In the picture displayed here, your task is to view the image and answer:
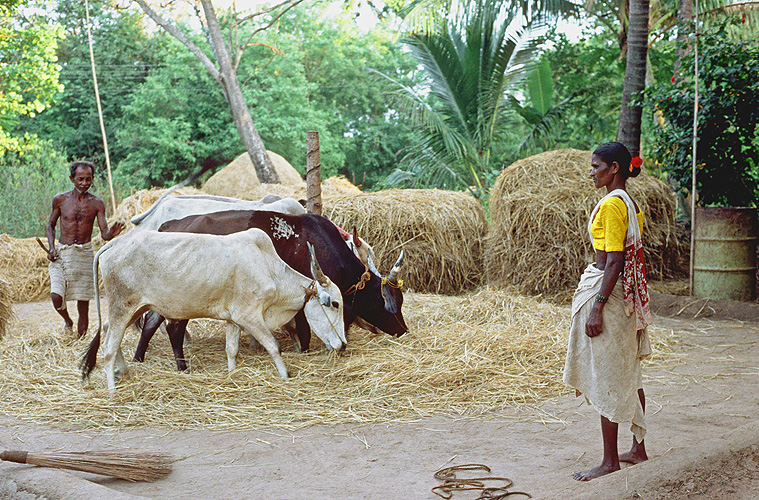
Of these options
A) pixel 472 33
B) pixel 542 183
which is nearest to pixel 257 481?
pixel 542 183

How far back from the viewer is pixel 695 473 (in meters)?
3.12

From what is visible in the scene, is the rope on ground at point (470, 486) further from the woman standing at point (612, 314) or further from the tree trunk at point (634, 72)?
the tree trunk at point (634, 72)

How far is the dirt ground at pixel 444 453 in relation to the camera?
3.18 meters

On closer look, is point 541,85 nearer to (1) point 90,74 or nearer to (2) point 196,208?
(2) point 196,208

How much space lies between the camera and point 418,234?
32.5 feet

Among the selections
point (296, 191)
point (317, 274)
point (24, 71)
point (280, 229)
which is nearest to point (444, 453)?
point (317, 274)

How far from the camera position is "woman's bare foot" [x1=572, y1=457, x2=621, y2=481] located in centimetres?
345

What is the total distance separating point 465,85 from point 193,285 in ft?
41.7

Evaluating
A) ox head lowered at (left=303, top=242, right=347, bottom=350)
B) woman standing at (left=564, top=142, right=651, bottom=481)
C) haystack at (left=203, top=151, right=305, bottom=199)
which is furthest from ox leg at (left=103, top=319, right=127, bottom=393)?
haystack at (left=203, top=151, right=305, bottom=199)

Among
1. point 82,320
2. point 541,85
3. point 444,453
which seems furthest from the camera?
point 541,85

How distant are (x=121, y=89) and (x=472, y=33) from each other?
15.0m

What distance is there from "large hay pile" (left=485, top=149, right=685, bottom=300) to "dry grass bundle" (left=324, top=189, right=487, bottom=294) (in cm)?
43

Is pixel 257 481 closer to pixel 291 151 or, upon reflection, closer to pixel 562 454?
pixel 562 454

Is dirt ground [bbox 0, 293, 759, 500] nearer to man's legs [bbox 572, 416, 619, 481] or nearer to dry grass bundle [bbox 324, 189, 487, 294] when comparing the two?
man's legs [bbox 572, 416, 619, 481]
